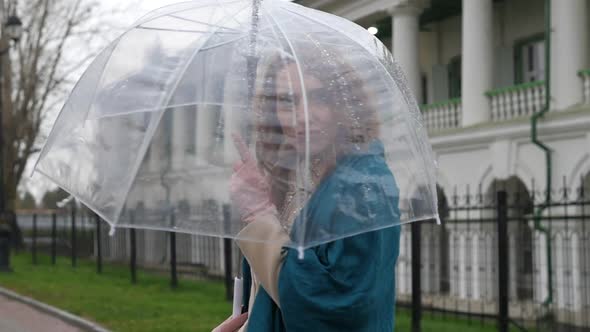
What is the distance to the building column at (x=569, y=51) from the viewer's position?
14.1 meters

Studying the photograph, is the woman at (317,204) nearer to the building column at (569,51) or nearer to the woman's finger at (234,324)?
the woman's finger at (234,324)

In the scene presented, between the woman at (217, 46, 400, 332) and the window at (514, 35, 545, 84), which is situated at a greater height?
the window at (514, 35, 545, 84)

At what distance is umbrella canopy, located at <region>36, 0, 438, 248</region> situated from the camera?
7.41 feet

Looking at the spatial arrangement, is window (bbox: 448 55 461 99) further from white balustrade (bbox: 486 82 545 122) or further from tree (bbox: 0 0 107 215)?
tree (bbox: 0 0 107 215)

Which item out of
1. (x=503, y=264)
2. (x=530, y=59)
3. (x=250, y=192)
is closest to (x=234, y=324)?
(x=250, y=192)

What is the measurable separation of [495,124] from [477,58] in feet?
4.67

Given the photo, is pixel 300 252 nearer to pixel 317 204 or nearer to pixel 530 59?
pixel 317 204

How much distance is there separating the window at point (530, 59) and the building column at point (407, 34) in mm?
2271

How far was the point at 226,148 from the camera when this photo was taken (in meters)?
2.61

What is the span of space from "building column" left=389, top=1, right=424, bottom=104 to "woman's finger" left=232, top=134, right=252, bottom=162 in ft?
52.2

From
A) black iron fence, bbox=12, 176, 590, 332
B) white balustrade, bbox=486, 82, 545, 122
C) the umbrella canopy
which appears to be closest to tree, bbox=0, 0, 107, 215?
black iron fence, bbox=12, 176, 590, 332

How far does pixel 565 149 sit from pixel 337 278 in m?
13.2

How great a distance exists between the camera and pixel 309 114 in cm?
224

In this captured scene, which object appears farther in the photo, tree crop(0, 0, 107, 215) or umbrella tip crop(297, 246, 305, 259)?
tree crop(0, 0, 107, 215)
